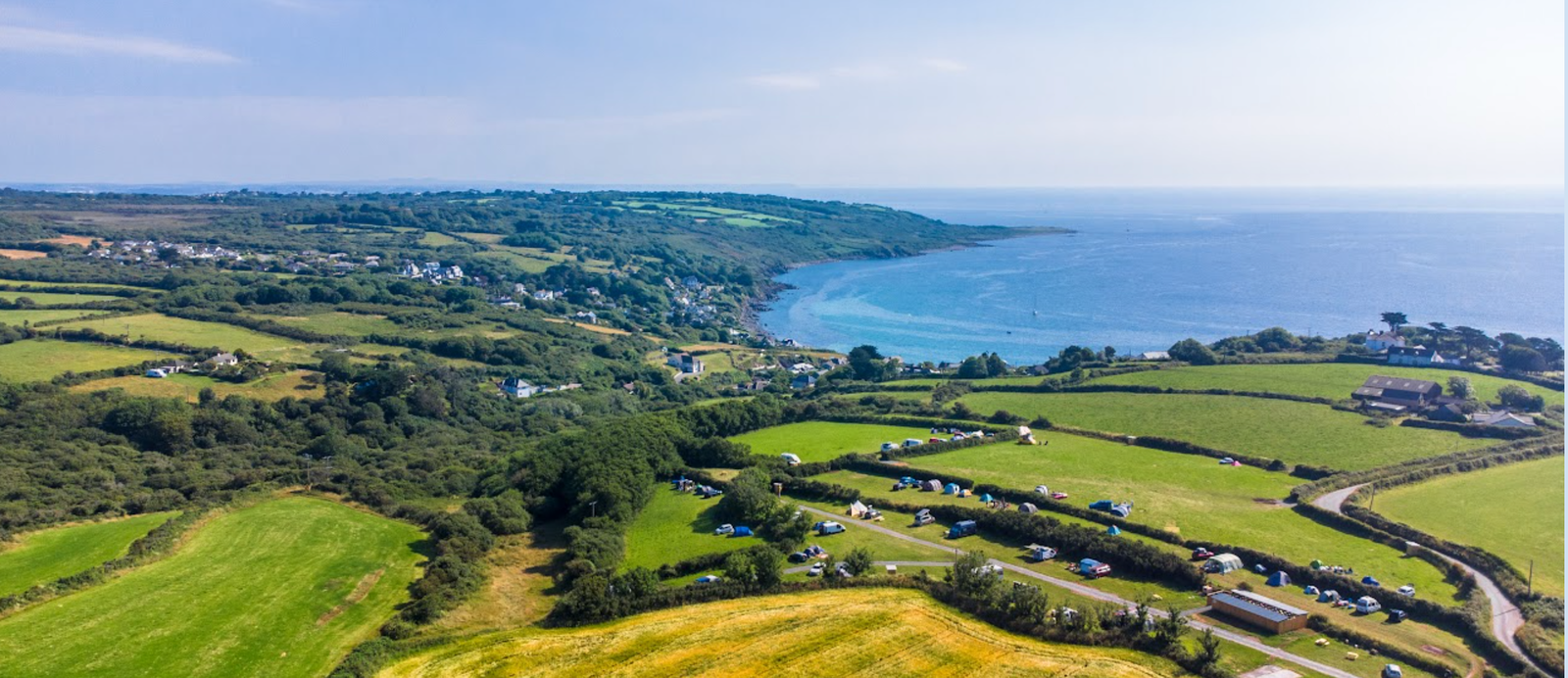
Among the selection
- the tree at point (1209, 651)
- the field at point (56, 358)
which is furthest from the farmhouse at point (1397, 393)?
the field at point (56, 358)

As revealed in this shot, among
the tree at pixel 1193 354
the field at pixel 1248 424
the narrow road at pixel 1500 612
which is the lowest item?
the narrow road at pixel 1500 612

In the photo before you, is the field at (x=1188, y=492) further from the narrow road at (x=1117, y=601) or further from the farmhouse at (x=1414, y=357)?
the farmhouse at (x=1414, y=357)

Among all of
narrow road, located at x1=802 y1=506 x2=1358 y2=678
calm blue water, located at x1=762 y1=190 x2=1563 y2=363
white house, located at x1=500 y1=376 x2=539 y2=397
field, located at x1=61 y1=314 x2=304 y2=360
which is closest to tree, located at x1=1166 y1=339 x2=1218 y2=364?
calm blue water, located at x1=762 y1=190 x2=1563 y2=363

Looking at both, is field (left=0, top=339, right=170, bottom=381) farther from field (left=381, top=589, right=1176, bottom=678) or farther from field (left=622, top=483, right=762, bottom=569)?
field (left=381, top=589, right=1176, bottom=678)

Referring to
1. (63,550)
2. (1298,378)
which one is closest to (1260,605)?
(1298,378)

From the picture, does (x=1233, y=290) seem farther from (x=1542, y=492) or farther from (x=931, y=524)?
(x=931, y=524)
